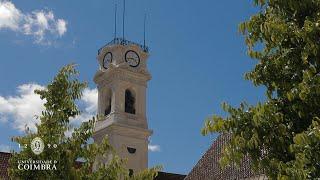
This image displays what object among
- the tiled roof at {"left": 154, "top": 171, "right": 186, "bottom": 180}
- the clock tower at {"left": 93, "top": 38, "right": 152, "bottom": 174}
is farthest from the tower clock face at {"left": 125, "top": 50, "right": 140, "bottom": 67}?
the tiled roof at {"left": 154, "top": 171, "right": 186, "bottom": 180}

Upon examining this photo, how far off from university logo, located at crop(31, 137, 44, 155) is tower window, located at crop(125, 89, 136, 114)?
117 feet

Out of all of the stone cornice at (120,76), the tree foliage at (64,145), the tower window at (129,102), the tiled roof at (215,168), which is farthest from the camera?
the tower window at (129,102)

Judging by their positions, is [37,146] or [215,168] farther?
[215,168]

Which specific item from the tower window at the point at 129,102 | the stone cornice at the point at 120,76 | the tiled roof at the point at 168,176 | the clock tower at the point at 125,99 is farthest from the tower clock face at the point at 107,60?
the tiled roof at the point at 168,176

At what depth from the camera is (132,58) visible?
51531 millimetres

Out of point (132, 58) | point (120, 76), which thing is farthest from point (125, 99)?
point (132, 58)

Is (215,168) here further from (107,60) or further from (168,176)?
(107,60)

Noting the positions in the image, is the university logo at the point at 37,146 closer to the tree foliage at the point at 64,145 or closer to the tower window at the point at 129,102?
the tree foliage at the point at 64,145

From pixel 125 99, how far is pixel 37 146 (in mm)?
36231

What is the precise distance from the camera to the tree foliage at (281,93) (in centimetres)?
833

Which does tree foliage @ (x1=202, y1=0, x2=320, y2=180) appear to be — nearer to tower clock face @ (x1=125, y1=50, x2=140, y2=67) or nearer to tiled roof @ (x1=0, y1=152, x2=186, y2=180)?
tiled roof @ (x1=0, y1=152, x2=186, y2=180)

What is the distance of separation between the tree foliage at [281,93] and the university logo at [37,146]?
241 inches

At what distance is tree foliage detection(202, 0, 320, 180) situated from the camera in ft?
27.3

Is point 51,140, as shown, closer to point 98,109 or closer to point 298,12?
point 298,12
